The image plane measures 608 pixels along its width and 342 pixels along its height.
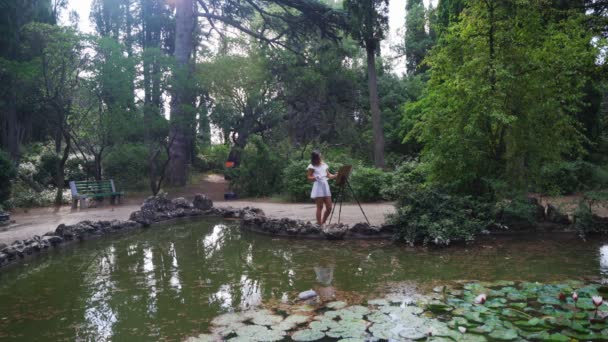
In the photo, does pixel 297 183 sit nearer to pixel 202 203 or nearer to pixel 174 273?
pixel 202 203

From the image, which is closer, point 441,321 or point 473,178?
point 441,321

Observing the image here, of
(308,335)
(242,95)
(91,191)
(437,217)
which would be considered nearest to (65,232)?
(308,335)

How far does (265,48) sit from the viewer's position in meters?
22.6

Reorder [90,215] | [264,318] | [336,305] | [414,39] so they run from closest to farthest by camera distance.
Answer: [264,318] < [336,305] < [90,215] < [414,39]

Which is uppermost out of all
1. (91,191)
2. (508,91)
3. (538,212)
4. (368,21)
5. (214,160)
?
(368,21)

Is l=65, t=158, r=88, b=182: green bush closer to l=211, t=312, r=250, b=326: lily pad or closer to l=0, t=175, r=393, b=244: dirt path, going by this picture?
l=0, t=175, r=393, b=244: dirt path

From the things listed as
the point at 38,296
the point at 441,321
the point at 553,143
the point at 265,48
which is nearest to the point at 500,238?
the point at 553,143

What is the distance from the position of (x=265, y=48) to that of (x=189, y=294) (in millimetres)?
19496

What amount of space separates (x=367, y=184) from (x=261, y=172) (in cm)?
492

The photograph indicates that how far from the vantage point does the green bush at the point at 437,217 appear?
6.75 metres

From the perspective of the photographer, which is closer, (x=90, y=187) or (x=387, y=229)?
(x=387, y=229)

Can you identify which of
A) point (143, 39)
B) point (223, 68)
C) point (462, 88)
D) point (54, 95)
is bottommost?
point (462, 88)

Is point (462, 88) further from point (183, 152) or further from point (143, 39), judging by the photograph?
point (143, 39)

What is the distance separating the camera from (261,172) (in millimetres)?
16297
